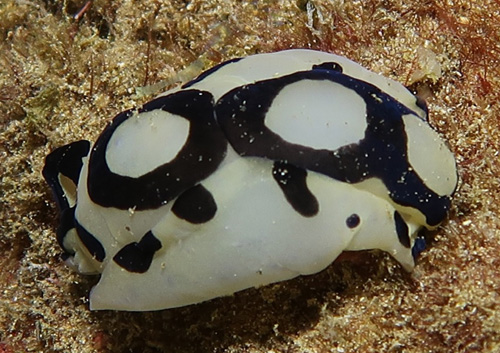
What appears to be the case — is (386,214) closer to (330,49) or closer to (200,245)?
(200,245)

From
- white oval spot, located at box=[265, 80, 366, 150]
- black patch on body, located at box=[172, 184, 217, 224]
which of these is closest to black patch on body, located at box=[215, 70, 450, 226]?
white oval spot, located at box=[265, 80, 366, 150]

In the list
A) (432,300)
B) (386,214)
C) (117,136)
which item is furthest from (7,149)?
(432,300)

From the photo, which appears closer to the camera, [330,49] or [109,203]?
[109,203]

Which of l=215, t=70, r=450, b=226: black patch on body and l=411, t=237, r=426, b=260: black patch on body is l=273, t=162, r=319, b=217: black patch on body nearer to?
l=215, t=70, r=450, b=226: black patch on body

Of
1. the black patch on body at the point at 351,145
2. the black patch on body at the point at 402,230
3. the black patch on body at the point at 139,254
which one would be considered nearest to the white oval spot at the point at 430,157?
the black patch on body at the point at 351,145

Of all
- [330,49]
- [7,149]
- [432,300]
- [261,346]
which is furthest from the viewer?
[7,149]

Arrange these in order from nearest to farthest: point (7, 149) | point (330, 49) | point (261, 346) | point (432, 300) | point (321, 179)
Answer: point (321, 179) < point (432, 300) < point (261, 346) < point (330, 49) < point (7, 149)

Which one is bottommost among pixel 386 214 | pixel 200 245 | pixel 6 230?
pixel 6 230
